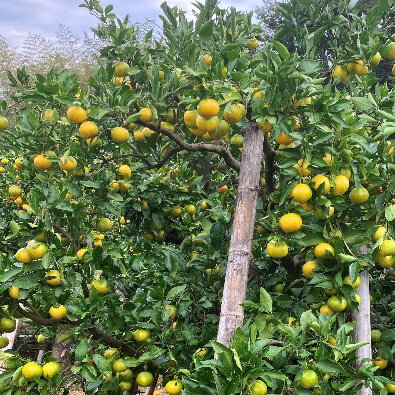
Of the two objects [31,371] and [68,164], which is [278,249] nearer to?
[68,164]

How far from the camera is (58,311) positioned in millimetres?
1670

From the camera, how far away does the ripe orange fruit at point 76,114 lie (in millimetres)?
1670

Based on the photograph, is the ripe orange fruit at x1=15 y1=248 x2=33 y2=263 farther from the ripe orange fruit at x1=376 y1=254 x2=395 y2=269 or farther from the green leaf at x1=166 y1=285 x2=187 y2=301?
the ripe orange fruit at x1=376 y1=254 x2=395 y2=269

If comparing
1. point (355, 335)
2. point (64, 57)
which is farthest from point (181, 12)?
point (64, 57)

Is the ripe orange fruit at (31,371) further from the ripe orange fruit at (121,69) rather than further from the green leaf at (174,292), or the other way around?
the ripe orange fruit at (121,69)

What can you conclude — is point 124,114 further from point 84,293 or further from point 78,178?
point 84,293

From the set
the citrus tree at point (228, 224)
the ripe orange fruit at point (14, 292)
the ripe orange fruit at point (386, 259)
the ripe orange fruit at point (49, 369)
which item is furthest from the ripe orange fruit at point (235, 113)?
the ripe orange fruit at point (49, 369)

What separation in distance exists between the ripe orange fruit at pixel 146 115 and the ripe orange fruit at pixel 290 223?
22.9 inches

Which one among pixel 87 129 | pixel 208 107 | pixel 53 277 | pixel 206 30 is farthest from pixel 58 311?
pixel 206 30

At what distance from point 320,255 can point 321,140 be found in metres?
0.37

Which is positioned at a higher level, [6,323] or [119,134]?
[119,134]

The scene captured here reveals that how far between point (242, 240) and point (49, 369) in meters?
0.78

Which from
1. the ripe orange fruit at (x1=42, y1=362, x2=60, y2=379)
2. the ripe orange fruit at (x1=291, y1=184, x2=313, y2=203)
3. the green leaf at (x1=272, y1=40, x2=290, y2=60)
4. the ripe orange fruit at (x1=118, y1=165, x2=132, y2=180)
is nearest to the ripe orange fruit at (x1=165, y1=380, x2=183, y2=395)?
the ripe orange fruit at (x1=42, y1=362, x2=60, y2=379)

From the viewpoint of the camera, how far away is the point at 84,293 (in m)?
1.98
